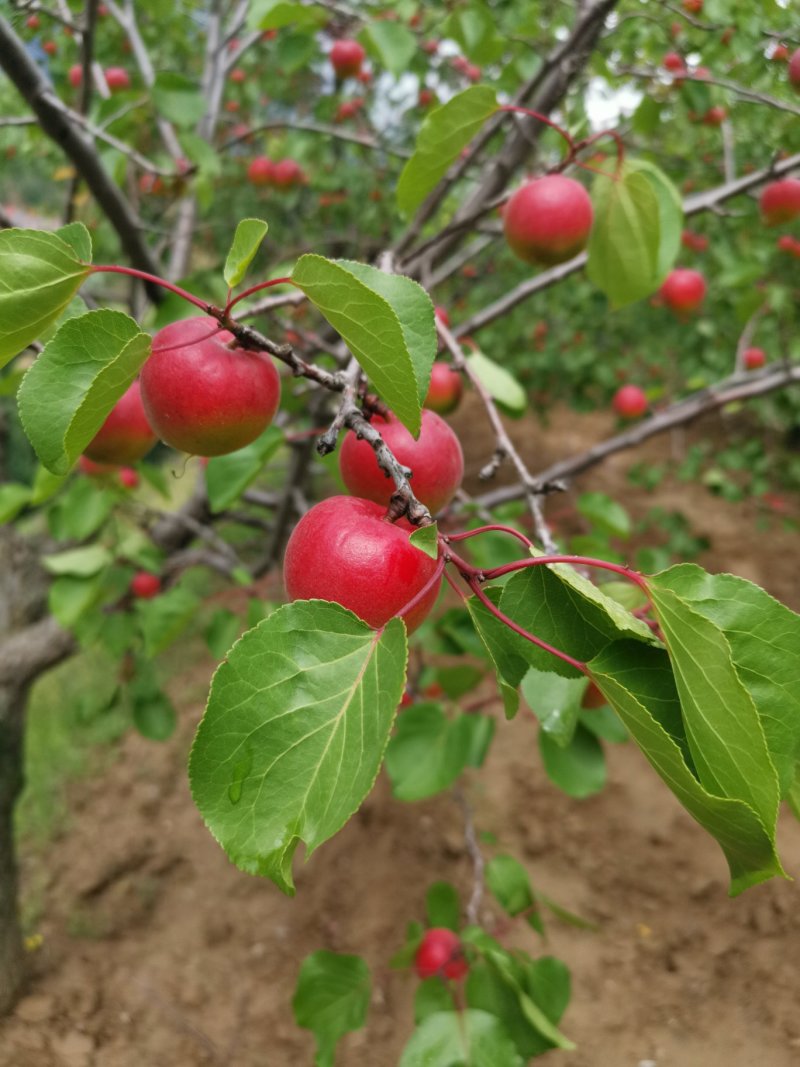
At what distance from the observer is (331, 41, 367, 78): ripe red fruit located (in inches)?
85.0

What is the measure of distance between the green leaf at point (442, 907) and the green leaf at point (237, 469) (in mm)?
960

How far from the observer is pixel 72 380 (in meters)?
0.54

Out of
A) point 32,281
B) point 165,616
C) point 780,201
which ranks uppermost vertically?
Result: point 32,281

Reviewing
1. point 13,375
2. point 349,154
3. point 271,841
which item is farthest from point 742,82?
point 349,154

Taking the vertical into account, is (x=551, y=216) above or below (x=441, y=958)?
above

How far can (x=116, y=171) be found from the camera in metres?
1.38

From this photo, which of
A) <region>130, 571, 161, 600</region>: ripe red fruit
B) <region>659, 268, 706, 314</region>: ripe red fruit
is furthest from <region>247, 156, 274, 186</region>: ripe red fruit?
<region>130, 571, 161, 600</region>: ripe red fruit

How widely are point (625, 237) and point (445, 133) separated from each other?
1.02 ft

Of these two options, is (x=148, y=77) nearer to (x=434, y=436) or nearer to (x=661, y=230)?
(x=661, y=230)

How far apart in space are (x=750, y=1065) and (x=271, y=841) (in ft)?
5.33

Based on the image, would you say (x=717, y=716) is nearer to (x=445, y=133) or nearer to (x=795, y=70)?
(x=445, y=133)

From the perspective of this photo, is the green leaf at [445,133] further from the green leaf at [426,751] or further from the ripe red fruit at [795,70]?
the green leaf at [426,751]

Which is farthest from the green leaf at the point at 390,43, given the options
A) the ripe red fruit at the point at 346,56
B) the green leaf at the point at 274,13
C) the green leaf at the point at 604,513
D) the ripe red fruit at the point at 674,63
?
the green leaf at the point at 604,513

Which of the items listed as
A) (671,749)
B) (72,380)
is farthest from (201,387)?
(671,749)
